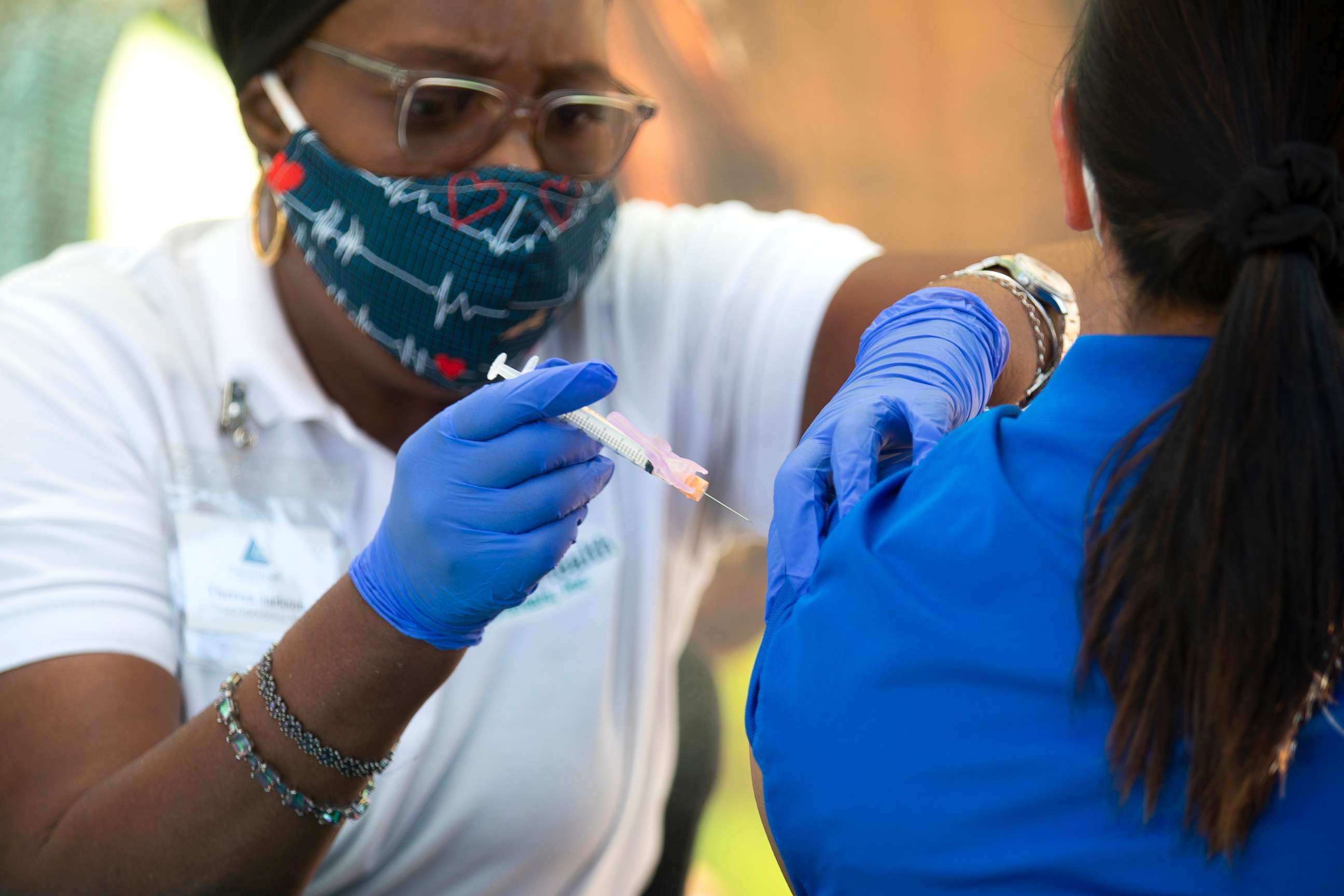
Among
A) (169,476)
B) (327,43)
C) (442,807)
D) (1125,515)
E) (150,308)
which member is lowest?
(442,807)

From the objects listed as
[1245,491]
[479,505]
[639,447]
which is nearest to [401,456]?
[479,505]

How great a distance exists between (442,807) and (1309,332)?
105 cm

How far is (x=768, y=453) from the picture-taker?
59.5 inches

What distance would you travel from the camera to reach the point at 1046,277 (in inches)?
46.3

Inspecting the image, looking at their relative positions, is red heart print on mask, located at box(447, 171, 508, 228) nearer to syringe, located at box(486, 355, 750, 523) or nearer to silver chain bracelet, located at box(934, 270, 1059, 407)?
syringe, located at box(486, 355, 750, 523)

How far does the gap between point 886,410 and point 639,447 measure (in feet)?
0.69

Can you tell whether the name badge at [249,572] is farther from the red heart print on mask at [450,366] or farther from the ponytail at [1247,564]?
the ponytail at [1247,564]

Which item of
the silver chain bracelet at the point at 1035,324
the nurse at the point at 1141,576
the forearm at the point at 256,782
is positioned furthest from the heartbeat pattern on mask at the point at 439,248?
the nurse at the point at 1141,576

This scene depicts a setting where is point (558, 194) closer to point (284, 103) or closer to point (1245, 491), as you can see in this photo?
point (284, 103)

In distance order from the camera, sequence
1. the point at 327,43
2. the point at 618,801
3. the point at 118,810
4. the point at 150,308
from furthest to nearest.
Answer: the point at 618,801 → the point at 150,308 → the point at 327,43 → the point at 118,810

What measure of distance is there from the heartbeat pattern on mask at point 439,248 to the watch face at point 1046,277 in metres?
0.49

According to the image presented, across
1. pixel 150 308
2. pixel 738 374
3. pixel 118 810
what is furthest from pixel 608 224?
pixel 118 810

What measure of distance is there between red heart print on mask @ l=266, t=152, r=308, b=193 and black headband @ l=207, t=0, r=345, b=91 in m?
0.11

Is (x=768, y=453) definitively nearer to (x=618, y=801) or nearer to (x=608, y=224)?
(x=608, y=224)
